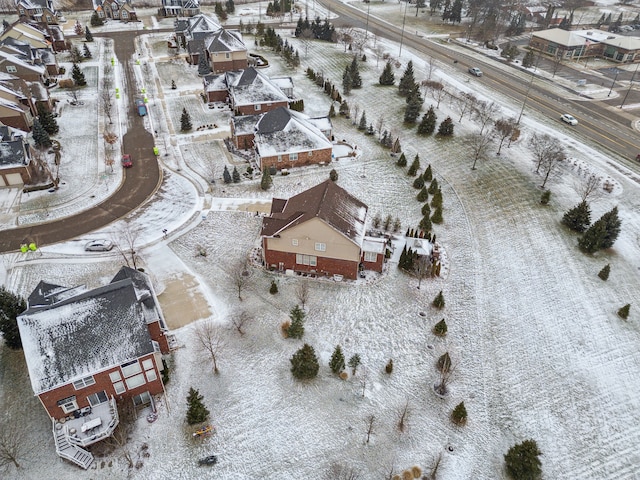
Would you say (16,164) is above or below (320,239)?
below

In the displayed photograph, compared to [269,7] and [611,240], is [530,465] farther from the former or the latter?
[269,7]

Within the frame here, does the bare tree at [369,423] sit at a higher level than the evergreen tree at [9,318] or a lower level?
lower

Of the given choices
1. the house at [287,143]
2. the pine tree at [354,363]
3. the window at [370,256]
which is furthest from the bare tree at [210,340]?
the house at [287,143]

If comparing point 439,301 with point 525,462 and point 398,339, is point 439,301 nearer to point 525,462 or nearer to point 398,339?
point 398,339

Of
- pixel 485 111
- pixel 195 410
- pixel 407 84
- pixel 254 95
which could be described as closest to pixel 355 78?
pixel 407 84

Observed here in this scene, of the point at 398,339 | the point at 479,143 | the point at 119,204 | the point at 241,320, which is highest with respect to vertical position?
the point at 479,143

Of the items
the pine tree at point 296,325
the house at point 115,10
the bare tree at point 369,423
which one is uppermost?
Answer: the house at point 115,10

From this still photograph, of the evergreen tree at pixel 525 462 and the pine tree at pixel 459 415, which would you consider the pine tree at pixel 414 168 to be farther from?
the evergreen tree at pixel 525 462
